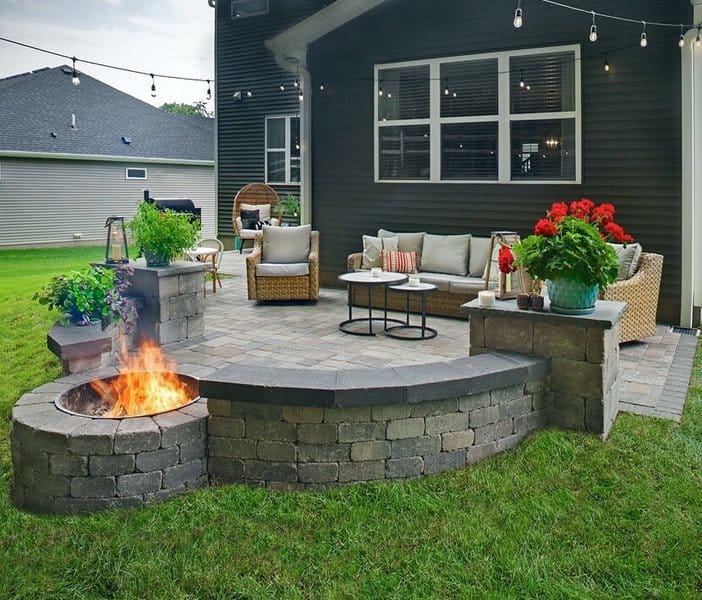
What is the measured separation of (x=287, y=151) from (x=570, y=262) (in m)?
11.8

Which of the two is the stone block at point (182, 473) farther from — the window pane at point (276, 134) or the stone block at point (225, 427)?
the window pane at point (276, 134)

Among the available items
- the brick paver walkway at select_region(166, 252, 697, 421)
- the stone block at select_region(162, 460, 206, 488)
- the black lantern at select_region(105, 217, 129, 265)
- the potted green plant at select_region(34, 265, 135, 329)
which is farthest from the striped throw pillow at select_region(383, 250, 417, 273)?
the stone block at select_region(162, 460, 206, 488)

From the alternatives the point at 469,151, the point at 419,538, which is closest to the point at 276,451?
the point at 419,538

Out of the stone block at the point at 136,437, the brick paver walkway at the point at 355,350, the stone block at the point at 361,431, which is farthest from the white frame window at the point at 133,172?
the stone block at the point at 361,431

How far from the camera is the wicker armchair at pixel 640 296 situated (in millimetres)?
5734

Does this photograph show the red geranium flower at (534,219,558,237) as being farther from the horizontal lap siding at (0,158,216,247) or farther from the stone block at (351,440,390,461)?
the horizontal lap siding at (0,158,216,247)

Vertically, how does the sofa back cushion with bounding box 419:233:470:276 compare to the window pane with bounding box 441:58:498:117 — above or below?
below

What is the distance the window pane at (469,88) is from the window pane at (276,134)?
739cm

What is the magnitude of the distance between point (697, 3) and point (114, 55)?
14980mm

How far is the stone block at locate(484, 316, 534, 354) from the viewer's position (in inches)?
151

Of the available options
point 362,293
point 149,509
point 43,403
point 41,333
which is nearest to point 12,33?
point 41,333

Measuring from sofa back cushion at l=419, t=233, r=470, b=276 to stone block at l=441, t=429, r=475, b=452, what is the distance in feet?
13.5

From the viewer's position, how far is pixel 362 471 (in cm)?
325

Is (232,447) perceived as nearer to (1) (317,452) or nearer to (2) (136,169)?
(1) (317,452)
